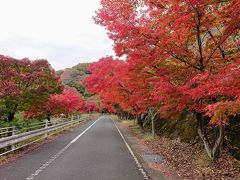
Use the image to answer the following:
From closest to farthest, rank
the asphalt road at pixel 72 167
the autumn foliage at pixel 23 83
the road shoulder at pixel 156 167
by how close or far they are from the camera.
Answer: the asphalt road at pixel 72 167 → the road shoulder at pixel 156 167 → the autumn foliage at pixel 23 83

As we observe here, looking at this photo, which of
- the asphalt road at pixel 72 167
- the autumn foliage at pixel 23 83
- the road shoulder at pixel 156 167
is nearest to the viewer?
the asphalt road at pixel 72 167

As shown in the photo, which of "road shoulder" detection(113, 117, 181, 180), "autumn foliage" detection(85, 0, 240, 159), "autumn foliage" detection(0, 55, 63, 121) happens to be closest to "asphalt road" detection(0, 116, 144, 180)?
"road shoulder" detection(113, 117, 181, 180)

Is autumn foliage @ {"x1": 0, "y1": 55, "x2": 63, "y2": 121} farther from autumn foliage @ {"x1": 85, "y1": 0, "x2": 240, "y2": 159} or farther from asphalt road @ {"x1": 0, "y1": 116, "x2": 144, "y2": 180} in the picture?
autumn foliage @ {"x1": 85, "y1": 0, "x2": 240, "y2": 159}

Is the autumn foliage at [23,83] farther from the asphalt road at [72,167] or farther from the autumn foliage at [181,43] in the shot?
the autumn foliage at [181,43]

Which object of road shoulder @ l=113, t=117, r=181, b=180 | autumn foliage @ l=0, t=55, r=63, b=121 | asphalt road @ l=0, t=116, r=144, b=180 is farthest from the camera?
autumn foliage @ l=0, t=55, r=63, b=121

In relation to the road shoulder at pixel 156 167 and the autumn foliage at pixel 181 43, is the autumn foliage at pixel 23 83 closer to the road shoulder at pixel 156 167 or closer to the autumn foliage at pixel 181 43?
the autumn foliage at pixel 181 43

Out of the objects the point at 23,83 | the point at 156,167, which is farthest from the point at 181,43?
the point at 23,83

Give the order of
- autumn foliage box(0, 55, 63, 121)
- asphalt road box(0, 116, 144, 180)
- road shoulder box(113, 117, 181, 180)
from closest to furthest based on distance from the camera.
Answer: asphalt road box(0, 116, 144, 180) → road shoulder box(113, 117, 181, 180) → autumn foliage box(0, 55, 63, 121)

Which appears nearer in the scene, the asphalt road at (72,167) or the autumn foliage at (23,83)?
the asphalt road at (72,167)

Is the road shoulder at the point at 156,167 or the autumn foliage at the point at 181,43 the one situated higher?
the autumn foliage at the point at 181,43

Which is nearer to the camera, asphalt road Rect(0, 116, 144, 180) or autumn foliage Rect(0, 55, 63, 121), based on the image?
asphalt road Rect(0, 116, 144, 180)

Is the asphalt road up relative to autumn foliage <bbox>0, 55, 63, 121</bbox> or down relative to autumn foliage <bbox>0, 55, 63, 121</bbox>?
down

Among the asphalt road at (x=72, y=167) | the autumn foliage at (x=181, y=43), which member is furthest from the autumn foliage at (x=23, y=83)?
the autumn foliage at (x=181, y=43)

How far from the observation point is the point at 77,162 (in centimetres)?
1169
